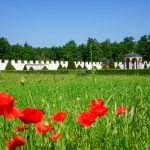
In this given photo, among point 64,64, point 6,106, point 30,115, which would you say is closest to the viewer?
point 6,106

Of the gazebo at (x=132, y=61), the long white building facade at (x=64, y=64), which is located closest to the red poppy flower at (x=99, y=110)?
the long white building facade at (x=64, y=64)

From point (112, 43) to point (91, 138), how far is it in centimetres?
10748

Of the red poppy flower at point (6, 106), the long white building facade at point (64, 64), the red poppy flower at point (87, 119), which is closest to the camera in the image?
the red poppy flower at point (6, 106)

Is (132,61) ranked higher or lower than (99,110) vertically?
higher

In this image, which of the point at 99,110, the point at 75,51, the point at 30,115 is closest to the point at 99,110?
the point at 99,110

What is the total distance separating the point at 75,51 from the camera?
89938mm

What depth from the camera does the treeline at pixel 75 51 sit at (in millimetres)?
79125

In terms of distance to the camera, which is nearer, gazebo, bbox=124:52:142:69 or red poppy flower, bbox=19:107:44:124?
red poppy flower, bbox=19:107:44:124

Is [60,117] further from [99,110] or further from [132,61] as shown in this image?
[132,61]

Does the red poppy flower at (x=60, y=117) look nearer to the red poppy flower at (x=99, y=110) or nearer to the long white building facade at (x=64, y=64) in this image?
the red poppy flower at (x=99, y=110)

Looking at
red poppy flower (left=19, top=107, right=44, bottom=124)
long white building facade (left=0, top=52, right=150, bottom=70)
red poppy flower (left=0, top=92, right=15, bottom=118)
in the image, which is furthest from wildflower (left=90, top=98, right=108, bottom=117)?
long white building facade (left=0, top=52, right=150, bottom=70)

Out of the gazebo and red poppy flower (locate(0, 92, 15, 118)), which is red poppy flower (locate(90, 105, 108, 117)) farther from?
the gazebo

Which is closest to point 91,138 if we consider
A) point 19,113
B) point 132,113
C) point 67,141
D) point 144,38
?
point 67,141

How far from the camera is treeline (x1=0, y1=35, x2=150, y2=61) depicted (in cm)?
7912
